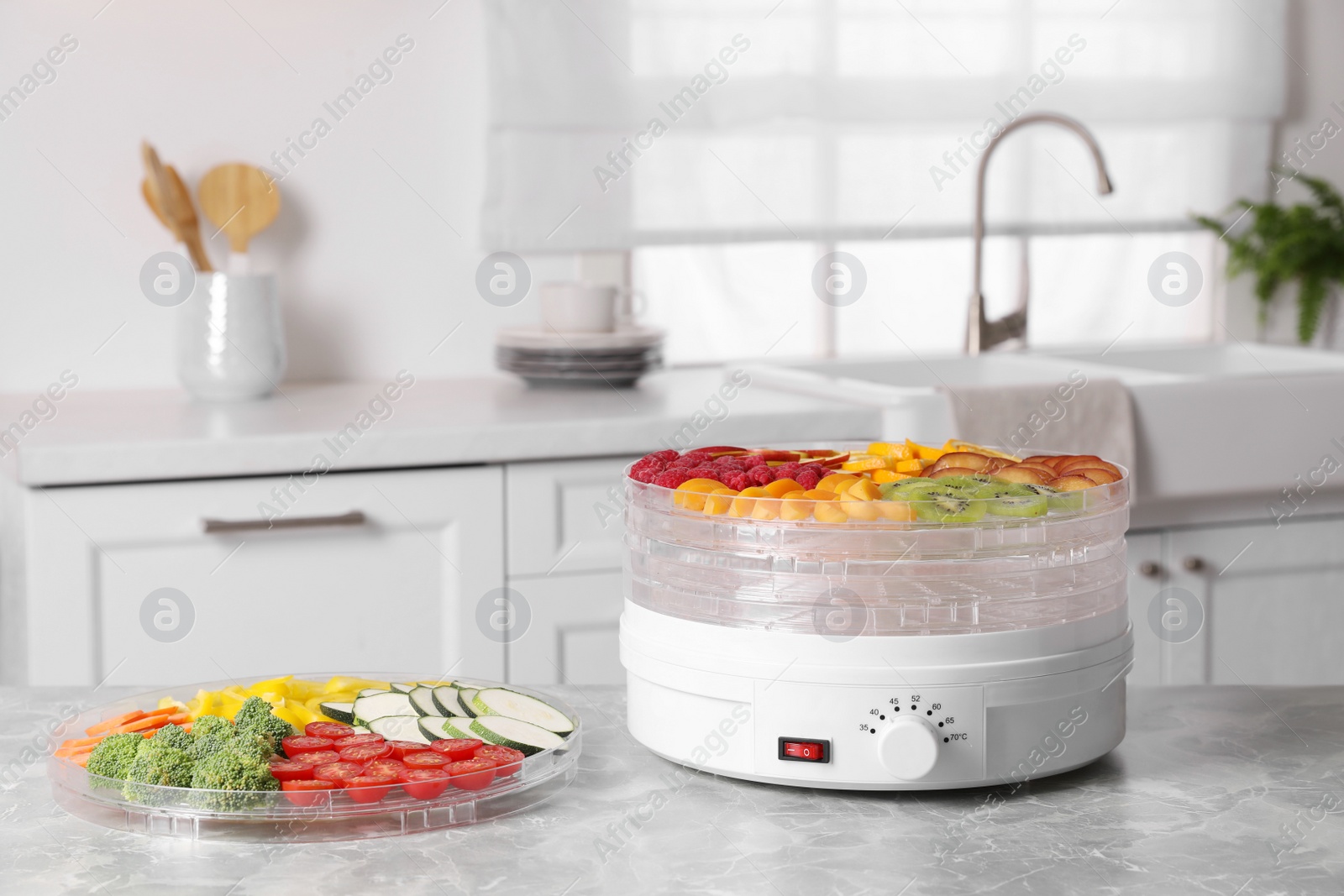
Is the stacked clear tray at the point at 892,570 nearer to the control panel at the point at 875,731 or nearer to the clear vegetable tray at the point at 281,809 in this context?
the control panel at the point at 875,731

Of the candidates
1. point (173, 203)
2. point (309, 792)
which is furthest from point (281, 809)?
point (173, 203)

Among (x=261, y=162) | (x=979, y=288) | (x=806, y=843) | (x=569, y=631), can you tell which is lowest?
(x=569, y=631)

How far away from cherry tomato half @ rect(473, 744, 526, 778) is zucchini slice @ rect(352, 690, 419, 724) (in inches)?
3.1

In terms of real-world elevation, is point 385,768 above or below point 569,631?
above

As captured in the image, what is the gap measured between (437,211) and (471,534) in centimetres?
87

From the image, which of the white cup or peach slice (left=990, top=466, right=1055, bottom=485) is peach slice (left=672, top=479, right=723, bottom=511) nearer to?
peach slice (left=990, top=466, right=1055, bottom=485)

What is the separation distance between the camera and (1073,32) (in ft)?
9.74

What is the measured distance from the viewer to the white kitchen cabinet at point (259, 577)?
6.29ft

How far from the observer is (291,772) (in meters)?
0.84

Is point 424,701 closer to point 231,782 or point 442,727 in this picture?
point 442,727

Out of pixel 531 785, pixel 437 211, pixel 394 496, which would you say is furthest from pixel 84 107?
pixel 531 785

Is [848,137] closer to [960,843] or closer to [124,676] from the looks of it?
[124,676]

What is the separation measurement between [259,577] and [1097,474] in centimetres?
134

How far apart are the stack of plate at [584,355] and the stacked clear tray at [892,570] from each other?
147 centimetres
